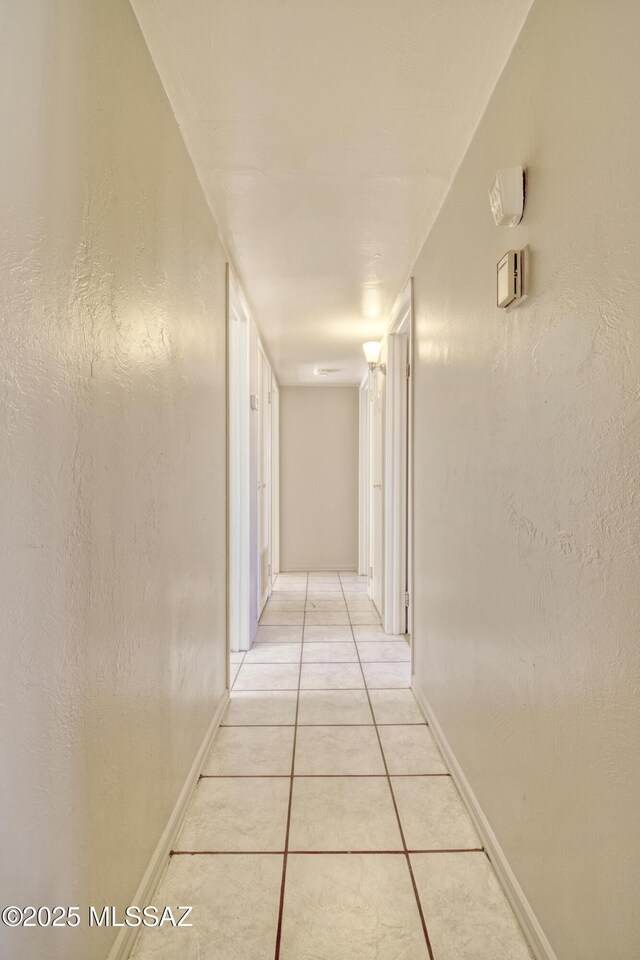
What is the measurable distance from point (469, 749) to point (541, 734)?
0.64 meters

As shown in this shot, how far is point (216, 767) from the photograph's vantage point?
6.41 feet

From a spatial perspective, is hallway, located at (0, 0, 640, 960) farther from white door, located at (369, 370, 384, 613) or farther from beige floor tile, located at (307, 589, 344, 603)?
beige floor tile, located at (307, 589, 344, 603)

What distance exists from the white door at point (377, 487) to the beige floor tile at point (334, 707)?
4.80 feet

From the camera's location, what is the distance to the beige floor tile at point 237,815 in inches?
61.0

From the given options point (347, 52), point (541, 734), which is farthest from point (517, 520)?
point (347, 52)

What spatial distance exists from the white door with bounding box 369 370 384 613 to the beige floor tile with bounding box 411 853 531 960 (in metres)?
2.54

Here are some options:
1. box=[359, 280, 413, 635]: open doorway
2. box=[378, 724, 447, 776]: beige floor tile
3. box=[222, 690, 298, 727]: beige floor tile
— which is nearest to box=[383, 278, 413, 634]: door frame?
box=[359, 280, 413, 635]: open doorway

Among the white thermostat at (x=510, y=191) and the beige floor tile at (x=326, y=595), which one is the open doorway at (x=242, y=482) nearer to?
the beige floor tile at (x=326, y=595)

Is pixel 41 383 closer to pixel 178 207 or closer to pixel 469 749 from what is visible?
pixel 178 207

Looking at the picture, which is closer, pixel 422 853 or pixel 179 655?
pixel 422 853

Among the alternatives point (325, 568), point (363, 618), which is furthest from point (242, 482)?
A: point (325, 568)

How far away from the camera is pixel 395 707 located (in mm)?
2463

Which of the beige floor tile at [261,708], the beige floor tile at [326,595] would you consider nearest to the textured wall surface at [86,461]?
the beige floor tile at [261,708]

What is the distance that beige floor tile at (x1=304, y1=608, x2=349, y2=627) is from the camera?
3.91m
